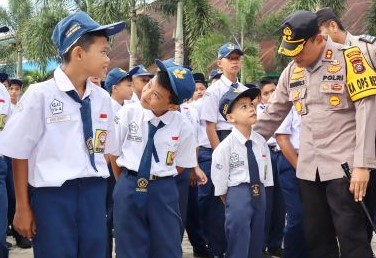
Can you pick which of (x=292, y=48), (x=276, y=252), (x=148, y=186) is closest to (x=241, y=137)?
(x=148, y=186)

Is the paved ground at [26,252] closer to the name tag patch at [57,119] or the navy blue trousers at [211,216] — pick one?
the navy blue trousers at [211,216]

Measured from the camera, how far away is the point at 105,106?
312cm

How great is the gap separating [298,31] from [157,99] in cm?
98

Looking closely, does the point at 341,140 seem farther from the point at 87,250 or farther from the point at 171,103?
the point at 87,250

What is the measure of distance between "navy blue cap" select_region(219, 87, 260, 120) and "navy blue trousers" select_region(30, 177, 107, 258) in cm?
179

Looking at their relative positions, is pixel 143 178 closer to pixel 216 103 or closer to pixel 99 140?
pixel 99 140

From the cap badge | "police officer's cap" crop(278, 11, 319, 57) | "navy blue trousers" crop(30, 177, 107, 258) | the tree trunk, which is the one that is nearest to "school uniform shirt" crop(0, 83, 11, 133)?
the cap badge

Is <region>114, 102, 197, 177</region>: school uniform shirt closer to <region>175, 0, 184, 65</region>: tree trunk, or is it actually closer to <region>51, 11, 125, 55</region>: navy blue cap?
<region>51, 11, 125, 55</region>: navy blue cap

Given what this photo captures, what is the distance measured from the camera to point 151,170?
141 inches

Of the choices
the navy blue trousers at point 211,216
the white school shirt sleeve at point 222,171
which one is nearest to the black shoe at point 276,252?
the navy blue trousers at point 211,216

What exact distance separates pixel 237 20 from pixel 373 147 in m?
16.4

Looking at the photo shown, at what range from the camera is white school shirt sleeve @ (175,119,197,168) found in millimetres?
3854

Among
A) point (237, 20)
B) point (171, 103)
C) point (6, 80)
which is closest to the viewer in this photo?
point (171, 103)

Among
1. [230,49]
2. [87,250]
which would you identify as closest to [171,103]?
[87,250]
